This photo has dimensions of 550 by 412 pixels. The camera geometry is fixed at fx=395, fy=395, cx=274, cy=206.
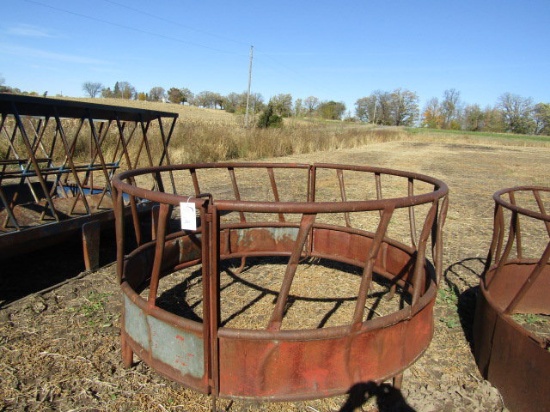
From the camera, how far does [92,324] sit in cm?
311

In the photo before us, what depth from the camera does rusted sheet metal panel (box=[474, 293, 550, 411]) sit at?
2.21 meters

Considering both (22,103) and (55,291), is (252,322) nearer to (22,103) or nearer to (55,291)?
(55,291)

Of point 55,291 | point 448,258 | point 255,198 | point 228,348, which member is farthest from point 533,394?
point 255,198

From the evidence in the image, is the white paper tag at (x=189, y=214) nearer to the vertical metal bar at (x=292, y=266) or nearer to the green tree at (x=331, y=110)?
the vertical metal bar at (x=292, y=266)

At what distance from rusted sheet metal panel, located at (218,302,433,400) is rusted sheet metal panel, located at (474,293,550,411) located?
2.95 ft

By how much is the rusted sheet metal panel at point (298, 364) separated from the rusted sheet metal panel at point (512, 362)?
90 centimetres

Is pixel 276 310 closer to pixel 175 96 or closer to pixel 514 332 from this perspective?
pixel 514 332

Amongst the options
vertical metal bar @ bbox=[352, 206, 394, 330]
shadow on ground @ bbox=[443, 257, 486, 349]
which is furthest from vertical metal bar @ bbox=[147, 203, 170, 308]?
shadow on ground @ bbox=[443, 257, 486, 349]

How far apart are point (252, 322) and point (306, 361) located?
4.62 ft

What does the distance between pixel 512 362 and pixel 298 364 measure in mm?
1427

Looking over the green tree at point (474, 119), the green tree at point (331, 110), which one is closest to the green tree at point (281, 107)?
the green tree at point (331, 110)

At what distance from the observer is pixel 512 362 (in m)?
2.41

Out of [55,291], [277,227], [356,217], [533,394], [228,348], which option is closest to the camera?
[228,348]

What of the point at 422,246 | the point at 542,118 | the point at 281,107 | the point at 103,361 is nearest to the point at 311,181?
the point at 422,246
